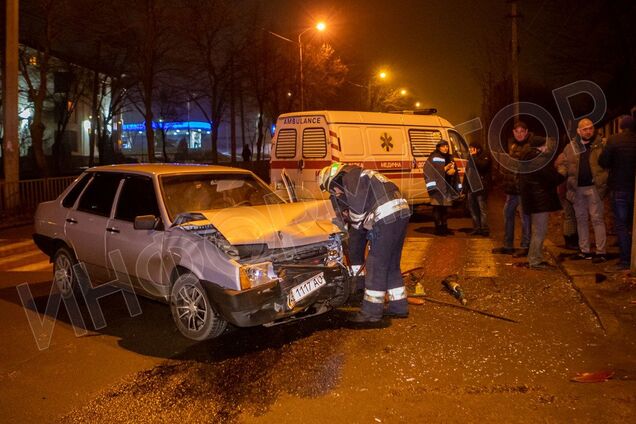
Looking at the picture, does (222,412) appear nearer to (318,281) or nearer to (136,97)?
(318,281)

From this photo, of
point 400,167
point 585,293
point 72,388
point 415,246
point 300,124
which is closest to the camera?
point 72,388

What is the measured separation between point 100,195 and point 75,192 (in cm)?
60

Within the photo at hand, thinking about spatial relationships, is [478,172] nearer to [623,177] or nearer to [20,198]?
[623,177]

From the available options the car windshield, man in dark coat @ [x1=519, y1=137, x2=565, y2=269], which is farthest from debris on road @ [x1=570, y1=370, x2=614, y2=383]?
man in dark coat @ [x1=519, y1=137, x2=565, y2=269]

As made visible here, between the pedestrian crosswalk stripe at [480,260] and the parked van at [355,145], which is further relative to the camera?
the parked van at [355,145]

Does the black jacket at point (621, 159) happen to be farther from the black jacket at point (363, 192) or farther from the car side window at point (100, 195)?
the car side window at point (100, 195)

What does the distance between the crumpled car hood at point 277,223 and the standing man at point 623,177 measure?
12.2 feet

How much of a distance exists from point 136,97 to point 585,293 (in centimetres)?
3662

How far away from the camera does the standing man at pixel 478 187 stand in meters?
11.4

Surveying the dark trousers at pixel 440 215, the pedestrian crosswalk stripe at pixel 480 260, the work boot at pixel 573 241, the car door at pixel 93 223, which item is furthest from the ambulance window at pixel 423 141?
the car door at pixel 93 223

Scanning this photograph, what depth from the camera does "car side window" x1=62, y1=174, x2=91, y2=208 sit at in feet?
23.5

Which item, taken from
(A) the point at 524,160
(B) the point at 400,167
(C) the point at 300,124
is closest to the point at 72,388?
(A) the point at 524,160

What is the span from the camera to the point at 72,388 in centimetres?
461

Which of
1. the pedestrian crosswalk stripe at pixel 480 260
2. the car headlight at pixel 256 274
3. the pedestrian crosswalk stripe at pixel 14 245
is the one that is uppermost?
the car headlight at pixel 256 274
